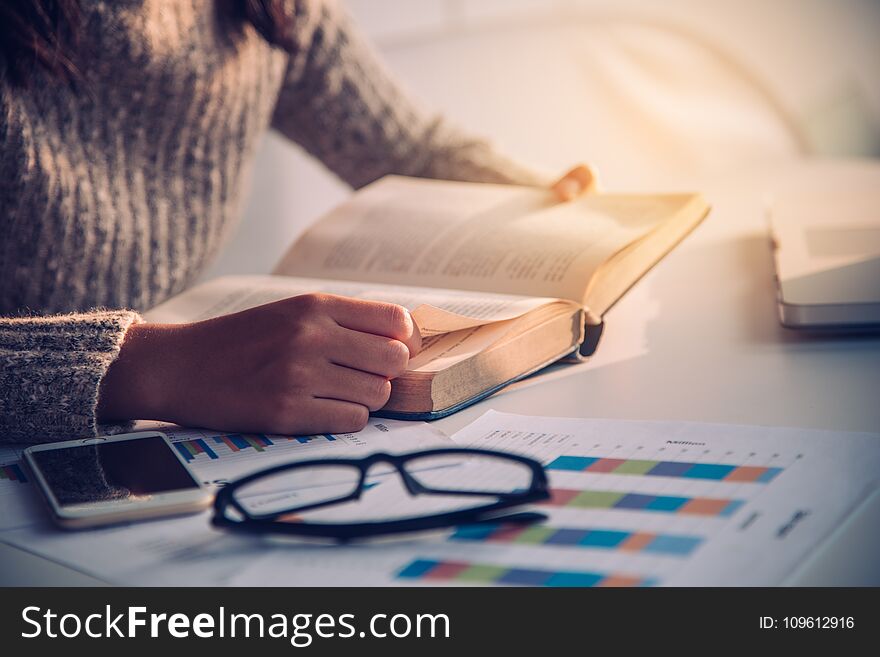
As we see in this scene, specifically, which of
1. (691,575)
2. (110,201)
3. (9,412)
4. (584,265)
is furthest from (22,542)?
(110,201)

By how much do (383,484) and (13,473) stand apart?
8.0 inches

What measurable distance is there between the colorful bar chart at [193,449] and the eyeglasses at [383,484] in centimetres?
7

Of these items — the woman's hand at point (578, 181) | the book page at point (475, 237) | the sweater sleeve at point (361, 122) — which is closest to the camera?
the book page at point (475, 237)

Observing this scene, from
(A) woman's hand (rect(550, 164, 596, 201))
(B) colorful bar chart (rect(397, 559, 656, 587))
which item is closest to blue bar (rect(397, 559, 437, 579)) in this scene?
(B) colorful bar chart (rect(397, 559, 656, 587))

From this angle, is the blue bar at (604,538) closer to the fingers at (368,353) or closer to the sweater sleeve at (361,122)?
the fingers at (368,353)

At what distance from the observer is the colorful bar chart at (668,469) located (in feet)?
1.30

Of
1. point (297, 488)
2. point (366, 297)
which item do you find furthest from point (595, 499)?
point (366, 297)

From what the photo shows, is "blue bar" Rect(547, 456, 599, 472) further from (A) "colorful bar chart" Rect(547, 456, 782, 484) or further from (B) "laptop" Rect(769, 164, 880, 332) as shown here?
(B) "laptop" Rect(769, 164, 880, 332)

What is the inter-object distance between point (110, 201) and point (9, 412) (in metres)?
0.37

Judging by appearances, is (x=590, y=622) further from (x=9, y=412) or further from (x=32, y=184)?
(x=32, y=184)

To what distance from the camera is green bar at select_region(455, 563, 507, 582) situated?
0.33 m

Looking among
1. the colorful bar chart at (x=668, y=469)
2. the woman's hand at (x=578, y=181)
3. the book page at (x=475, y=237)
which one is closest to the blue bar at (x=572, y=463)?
the colorful bar chart at (x=668, y=469)

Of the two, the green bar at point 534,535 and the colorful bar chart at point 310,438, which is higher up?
the colorful bar chart at point 310,438

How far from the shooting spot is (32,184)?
2.42 ft
